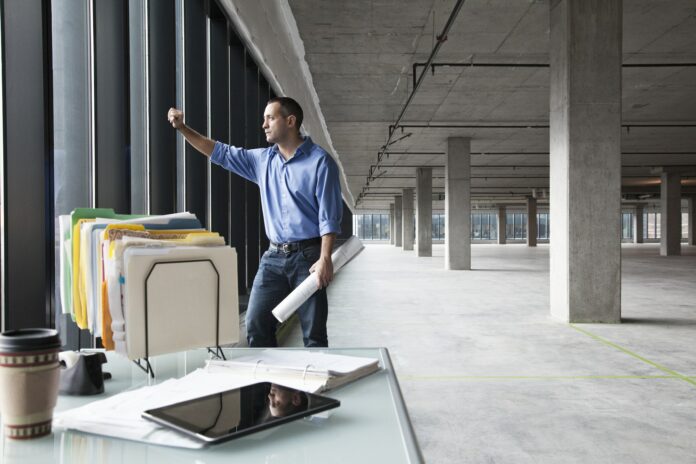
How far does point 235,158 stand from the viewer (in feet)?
10.0

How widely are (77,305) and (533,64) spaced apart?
9.57 m

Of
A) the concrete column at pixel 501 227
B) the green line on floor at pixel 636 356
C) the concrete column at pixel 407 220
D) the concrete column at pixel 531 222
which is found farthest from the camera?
the concrete column at pixel 501 227

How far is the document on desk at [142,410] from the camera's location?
1053 mm

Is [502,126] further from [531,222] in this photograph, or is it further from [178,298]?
[531,222]

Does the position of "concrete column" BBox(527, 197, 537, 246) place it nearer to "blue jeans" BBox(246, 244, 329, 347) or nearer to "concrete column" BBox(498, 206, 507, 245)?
"concrete column" BBox(498, 206, 507, 245)

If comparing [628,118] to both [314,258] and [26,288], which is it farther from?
[26,288]

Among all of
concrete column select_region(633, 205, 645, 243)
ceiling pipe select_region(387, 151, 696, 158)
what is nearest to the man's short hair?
ceiling pipe select_region(387, 151, 696, 158)

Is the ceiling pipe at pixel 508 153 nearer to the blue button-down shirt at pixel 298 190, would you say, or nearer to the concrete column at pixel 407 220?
the concrete column at pixel 407 220

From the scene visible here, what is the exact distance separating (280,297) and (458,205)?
14.7 m

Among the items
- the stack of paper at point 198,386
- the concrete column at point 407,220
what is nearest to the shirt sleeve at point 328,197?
the stack of paper at point 198,386

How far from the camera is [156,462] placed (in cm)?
96

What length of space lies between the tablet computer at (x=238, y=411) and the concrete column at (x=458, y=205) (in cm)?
1577

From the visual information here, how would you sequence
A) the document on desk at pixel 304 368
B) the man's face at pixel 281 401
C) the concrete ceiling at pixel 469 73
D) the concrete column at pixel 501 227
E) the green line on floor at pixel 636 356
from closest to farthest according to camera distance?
1. the man's face at pixel 281 401
2. the document on desk at pixel 304 368
3. the green line on floor at pixel 636 356
4. the concrete ceiling at pixel 469 73
5. the concrete column at pixel 501 227

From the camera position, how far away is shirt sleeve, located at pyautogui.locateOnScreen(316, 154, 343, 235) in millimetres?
2799
